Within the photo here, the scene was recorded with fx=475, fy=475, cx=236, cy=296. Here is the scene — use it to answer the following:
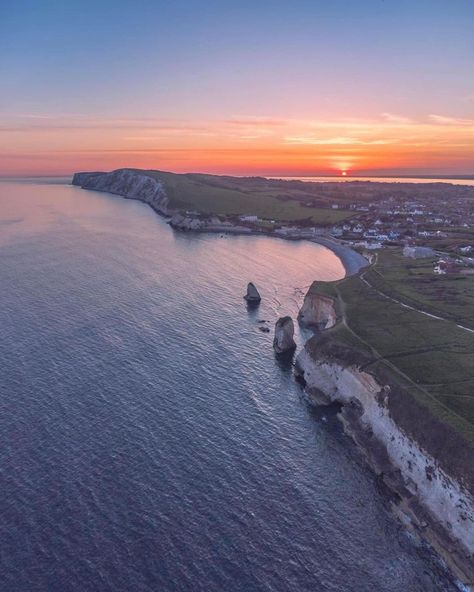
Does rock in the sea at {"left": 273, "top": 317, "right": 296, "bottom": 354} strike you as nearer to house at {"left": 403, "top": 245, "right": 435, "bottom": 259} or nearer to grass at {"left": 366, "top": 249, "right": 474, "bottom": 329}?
grass at {"left": 366, "top": 249, "right": 474, "bottom": 329}

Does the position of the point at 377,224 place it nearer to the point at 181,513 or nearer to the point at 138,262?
the point at 138,262

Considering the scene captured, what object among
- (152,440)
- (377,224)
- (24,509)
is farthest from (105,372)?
(377,224)

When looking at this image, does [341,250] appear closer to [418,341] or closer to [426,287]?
[426,287]

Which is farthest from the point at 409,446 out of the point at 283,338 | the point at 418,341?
the point at 283,338

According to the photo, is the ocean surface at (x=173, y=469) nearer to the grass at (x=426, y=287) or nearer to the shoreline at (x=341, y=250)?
the grass at (x=426, y=287)

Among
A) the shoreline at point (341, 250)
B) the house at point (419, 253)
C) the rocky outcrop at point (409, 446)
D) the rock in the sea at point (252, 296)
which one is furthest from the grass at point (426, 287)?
the rock in the sea at point (252, 296)
